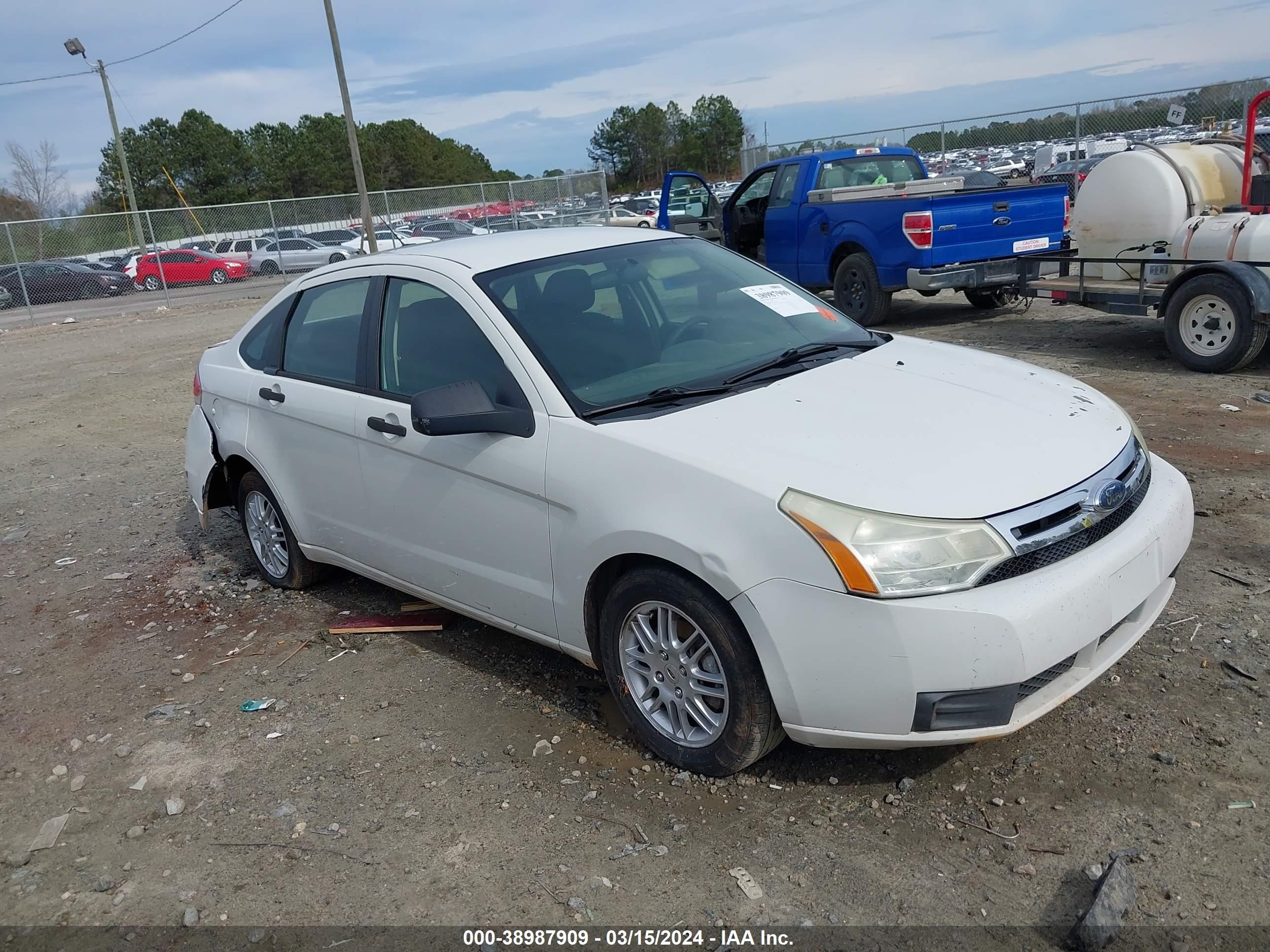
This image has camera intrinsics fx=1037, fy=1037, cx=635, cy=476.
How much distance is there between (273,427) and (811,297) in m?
2.58

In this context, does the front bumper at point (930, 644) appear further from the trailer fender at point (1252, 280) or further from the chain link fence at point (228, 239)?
the chain link fence at point (228, 239)

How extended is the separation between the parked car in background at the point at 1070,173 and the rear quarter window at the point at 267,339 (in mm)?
16041

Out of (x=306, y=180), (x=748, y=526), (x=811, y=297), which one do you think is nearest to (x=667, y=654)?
(x=748, y=526)

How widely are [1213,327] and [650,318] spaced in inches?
237

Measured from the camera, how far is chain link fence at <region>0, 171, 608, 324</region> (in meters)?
24.9

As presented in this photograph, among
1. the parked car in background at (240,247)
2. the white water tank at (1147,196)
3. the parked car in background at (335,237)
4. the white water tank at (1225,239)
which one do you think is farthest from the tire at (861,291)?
the parked car in background at (240,247)

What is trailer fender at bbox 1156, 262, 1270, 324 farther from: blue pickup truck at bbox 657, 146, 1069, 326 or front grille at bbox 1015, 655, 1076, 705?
front grille at bbox 1015, 655, 1076, 705

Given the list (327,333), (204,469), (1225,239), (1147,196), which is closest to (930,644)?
(327,333)

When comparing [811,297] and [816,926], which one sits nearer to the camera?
[816,926]

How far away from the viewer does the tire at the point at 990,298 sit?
12.4m

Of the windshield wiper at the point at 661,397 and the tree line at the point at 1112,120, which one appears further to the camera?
the tree line at the point at 1112,120

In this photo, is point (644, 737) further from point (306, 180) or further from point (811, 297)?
point (306, 180)

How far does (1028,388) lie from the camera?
147 inches

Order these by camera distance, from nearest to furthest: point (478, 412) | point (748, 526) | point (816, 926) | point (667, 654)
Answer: point (816, 926), point (748, 526), point (667, 654), point (478, 412)
